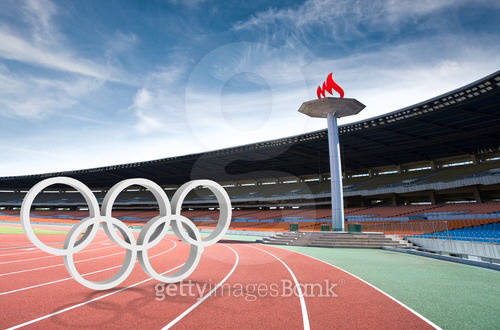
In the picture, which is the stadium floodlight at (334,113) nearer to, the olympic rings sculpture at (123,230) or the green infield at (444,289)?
the green infield at (444,289)

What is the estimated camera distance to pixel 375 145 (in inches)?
1373

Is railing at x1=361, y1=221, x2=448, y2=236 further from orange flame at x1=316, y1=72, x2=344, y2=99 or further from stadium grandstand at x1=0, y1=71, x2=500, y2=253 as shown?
orange flame at x1=316, y1=72, x2=344, y2=99

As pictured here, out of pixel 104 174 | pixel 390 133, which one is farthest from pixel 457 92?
pixel 104 174

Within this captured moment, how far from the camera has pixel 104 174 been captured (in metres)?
58.0

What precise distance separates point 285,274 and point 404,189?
105 ft

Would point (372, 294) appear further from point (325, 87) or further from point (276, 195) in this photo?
point (276, 195)

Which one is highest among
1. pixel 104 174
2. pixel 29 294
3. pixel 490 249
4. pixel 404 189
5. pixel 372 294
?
pixel 104 174

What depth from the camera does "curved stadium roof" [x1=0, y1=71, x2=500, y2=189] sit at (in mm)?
24555

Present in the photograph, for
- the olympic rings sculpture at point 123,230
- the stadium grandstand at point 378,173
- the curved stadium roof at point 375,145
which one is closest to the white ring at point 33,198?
the olympic rings sculpture at point 123,230

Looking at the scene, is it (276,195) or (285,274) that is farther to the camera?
(276,195)

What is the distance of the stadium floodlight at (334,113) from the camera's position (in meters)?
22.0

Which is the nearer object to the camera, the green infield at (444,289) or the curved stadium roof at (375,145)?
the green infield at (444,289)

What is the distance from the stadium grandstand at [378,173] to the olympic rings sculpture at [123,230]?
1467 cm

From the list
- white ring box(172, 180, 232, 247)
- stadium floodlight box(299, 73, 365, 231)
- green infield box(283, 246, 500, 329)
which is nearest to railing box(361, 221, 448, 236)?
stadium floodlight box(299, 73, 365, 231)
